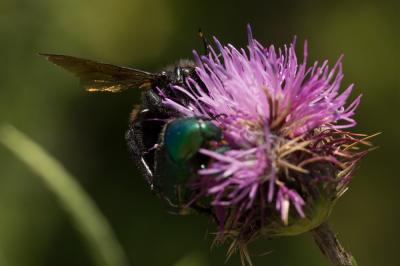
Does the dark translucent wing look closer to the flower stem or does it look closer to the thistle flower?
the thistle flower

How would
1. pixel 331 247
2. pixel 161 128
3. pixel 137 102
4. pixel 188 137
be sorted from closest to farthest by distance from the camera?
pixel 188 137, pixel 331 247, pixel 161 128, pixel 137 102

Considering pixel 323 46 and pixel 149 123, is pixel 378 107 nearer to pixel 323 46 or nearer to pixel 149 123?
pixel 323 46

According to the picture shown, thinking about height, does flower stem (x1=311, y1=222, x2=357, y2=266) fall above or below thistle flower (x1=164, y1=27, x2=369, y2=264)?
below

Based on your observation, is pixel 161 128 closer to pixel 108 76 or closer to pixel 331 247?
pixel 108 76

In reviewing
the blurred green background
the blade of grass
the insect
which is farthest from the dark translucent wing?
the blurred green background

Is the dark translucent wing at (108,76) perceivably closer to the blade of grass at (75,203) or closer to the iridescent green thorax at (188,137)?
the iridescent green thorax at (188,137)

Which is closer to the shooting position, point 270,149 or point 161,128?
point 270,149

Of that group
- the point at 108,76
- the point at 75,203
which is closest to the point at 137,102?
the point at 75,203
